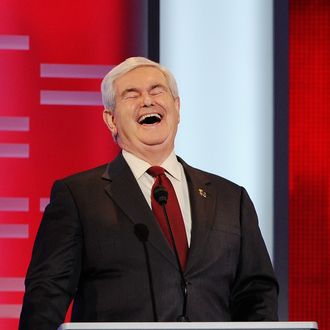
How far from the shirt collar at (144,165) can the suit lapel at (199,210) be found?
1.5 inches

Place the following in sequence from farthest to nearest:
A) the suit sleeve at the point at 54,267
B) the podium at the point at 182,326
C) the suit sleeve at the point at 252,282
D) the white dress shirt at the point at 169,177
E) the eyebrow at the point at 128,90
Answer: the eyebrow at the point at 128,90
the white dress shirt at the point at 169,177
the suit sleeve at the point at 252,282
the suit sleeve at the point at 54,267
the podium at the point at 182,326

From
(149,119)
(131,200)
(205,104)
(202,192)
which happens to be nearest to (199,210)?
(202,192)

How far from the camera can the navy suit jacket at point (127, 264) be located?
8.21 feet

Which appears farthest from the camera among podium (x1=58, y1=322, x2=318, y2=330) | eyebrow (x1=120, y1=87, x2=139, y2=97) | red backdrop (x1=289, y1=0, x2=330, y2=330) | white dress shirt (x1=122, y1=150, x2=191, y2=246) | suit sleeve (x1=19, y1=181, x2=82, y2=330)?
red backdrop (x1=289, y1=0, x2=330, y2=330)

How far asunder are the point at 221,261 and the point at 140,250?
0.76 ft

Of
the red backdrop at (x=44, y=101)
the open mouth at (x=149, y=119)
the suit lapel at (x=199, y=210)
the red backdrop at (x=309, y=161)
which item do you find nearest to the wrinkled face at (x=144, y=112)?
the open mouth at (x=149, y=119)

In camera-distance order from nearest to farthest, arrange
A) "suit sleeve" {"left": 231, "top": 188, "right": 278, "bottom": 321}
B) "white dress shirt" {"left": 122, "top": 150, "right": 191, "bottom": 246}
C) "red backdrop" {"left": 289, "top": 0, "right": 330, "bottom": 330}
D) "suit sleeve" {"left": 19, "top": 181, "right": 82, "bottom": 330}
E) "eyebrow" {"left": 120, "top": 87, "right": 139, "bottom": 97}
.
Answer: "suit sleeve" {"left": 19, "top": 181, "right": 82, "bottom": 330}
"suit sleeve" {"left": 231, "top": 188, "right": 278, "bottom": 321}
"white dress shirt" {"left": 122, "top": 150, "right": 191, "bottom": 246}
"eyebrow" {"left": 120, "top": 87, "right": 139, "bottom": 97}
"red backdrop" {"left": 289, "top": 0, "right": 330, "bottom": 330}

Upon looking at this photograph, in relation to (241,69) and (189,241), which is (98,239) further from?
(241,69)

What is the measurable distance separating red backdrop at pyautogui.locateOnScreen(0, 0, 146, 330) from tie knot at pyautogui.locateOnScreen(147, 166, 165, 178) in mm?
771

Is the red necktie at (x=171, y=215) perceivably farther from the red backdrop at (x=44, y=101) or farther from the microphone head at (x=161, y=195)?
the red backdrop at (x=44, y=101)

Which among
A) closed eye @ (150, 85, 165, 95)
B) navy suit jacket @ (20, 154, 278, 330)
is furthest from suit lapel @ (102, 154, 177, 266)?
closed eye @ (150, 85, 165, 95)

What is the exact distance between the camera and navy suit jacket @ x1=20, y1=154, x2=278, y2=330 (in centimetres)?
250

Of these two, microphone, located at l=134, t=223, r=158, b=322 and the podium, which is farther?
microphone, located at l=134, t=223, r=158, b=322

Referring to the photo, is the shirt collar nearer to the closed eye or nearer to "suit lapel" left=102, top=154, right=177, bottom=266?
"suit lapel" left=102, top=154, right=177, bottom=266
